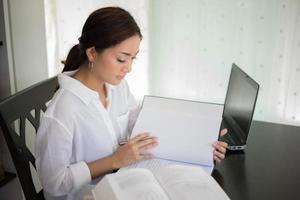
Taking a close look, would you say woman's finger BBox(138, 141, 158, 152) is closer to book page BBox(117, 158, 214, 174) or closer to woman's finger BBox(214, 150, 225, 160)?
book page BBox(117, 158, 214, 174)

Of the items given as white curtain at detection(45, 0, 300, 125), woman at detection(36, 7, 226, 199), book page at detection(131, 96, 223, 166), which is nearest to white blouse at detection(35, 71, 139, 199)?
woman at detection(36, 7, 226, 199)

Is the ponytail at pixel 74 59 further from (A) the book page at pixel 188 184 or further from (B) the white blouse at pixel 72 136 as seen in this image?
(A) the book page at pixel 188 184

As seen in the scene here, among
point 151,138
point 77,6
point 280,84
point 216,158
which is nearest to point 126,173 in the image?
point 151,138

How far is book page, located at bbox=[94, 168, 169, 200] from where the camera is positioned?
2.73 ft

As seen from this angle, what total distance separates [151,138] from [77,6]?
3.80 ft

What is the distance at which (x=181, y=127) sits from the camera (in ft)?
3.86

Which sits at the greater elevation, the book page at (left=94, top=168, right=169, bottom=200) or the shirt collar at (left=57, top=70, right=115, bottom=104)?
the shirt collar at (left=57, top=70, right=115, bottom=104)

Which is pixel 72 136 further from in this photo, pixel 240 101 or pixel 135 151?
pixel 240 101

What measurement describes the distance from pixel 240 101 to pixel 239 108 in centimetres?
3

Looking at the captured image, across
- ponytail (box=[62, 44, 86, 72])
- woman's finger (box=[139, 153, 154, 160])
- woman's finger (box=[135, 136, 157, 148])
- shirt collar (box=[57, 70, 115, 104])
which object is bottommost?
woman's finger (box=[139, 153, 154, 160])

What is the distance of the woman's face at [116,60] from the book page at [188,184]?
36 centimetres

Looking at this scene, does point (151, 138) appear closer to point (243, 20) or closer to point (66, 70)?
point (66, 70)

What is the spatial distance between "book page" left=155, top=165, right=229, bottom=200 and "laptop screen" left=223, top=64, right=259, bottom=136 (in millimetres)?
Answer: 421

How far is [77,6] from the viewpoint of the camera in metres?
2.06
